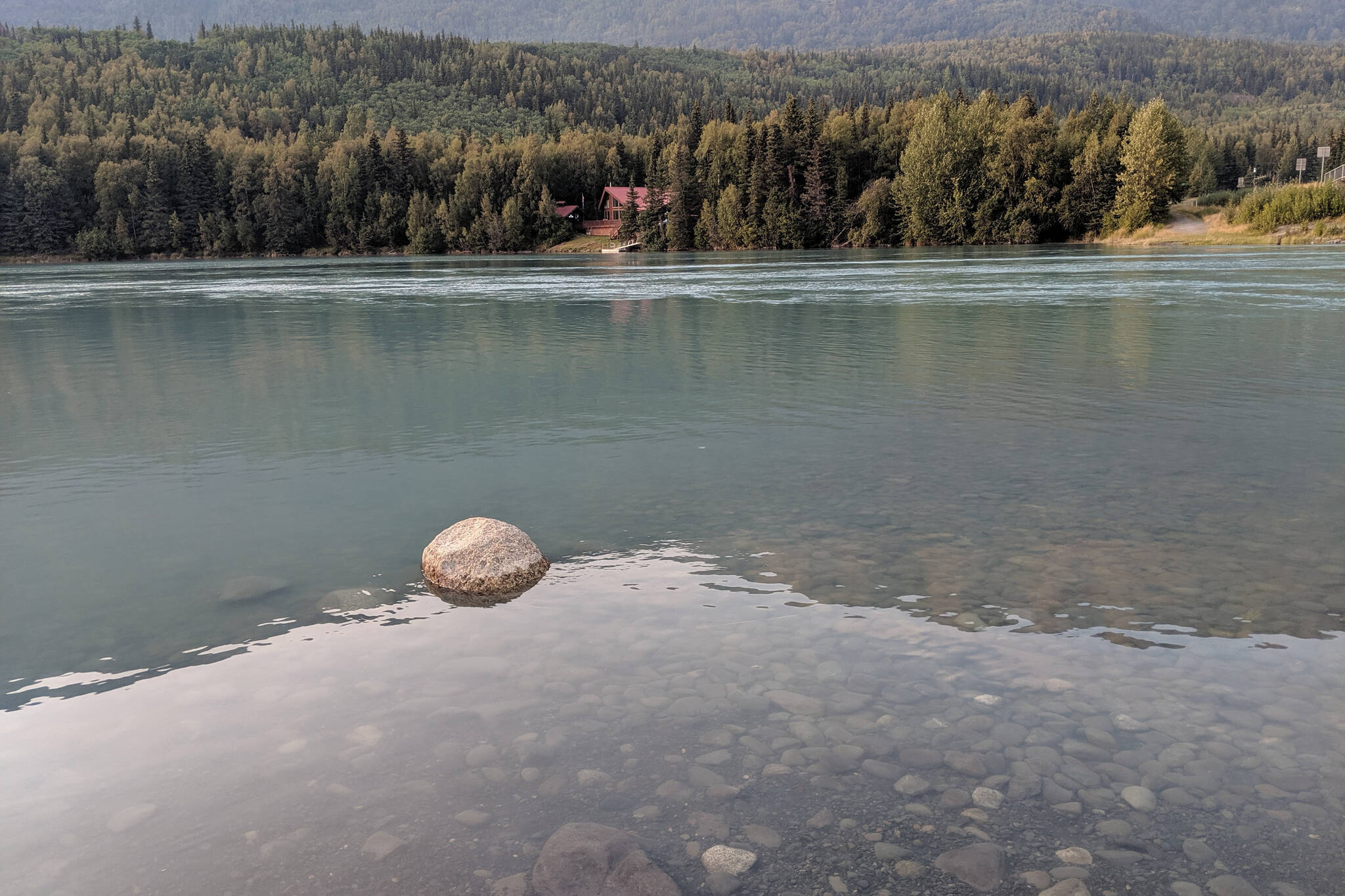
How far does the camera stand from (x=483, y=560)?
8.62m

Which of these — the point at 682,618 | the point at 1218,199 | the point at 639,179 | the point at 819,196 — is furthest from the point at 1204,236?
the point at 639,179

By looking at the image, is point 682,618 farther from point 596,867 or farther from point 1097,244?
point 1097,244

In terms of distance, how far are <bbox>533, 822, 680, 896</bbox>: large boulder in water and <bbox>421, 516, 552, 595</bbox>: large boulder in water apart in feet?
12.1

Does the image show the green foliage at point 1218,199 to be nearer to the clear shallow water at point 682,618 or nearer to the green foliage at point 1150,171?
the green foliage at point 1150,171

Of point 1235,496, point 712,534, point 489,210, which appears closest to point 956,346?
point 1235,496

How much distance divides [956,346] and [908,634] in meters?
16.8

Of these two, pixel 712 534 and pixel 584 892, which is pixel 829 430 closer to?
pixel 712 534

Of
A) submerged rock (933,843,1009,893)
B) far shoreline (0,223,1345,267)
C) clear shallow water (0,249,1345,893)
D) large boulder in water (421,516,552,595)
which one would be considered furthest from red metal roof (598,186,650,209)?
submerged rock (933,843,1009,893)

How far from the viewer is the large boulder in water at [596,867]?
15.0 ft

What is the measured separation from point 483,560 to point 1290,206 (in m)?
80.7

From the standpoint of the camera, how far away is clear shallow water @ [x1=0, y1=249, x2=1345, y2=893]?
5113mm

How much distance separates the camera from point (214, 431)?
50.9ft

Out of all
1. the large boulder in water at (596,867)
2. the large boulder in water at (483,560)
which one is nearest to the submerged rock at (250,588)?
the large boulder in water at (483,560)

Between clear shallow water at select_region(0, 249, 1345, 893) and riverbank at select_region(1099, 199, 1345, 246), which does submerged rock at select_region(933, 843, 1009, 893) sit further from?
riverbank at select_region(1099, 199, 1345, 246)
